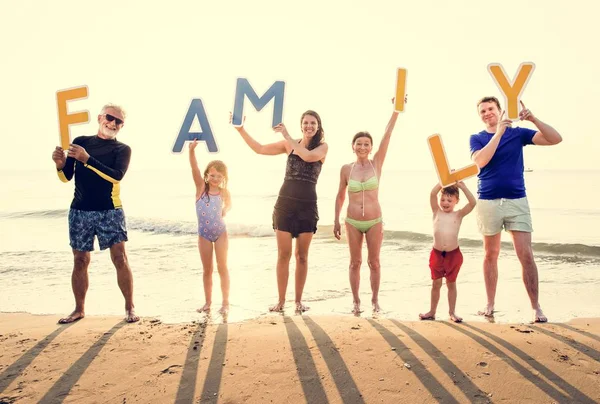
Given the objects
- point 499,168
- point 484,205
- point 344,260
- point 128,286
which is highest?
point 499,168

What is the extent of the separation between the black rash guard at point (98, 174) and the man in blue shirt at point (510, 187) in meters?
3.80

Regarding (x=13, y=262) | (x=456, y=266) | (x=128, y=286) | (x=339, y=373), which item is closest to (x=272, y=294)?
(x=128, y=286)

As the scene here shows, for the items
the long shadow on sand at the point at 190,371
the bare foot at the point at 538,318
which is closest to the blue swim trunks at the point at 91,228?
the long shadow on sand at the point at 190,371

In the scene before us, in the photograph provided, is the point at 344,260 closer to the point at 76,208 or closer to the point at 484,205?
the point at 484,205

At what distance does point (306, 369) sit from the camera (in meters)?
3.19

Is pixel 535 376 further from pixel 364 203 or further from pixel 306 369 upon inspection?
pixel 364 203

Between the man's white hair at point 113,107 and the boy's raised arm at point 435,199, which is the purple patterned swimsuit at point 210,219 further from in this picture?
the boy's raised arm at point 435,199

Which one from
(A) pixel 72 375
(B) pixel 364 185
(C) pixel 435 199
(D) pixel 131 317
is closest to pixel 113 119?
(D) pixel 131 317

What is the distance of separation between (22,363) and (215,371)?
5.19 feet

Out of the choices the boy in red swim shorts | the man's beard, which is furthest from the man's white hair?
the boy in red swim shorts

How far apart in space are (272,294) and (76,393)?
3908 mm

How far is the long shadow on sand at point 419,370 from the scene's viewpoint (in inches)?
111

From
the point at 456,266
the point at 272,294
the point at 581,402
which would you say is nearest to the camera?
the point at 581,402

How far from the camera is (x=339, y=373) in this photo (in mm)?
3109
